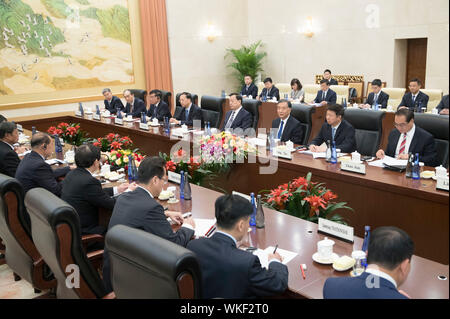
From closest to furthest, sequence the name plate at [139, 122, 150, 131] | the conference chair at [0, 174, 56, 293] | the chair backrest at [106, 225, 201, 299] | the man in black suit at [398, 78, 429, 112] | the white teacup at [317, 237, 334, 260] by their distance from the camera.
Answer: the chair backrest at [106, 225, 201, 299] → the white teacup at [317, 237, 334, 260] → the conference chair at [0, 174, 56, 293] → the name plate at [139, 122, 150, 131] → the man in black suit at [398, 78, 429, 112]

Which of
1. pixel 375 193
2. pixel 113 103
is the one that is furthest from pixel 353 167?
pixel 113 103

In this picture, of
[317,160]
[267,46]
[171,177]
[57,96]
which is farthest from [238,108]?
[267,46]

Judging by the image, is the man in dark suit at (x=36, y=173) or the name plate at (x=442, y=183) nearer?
the name plate at (x=442, y=183)

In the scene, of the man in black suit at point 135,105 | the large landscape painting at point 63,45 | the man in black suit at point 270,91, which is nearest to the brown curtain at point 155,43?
the large landscape painting at point 63,45

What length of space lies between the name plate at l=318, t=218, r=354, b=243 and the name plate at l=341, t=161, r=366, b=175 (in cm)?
111

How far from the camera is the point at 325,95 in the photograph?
7824 mm

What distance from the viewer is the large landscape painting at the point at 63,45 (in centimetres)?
784

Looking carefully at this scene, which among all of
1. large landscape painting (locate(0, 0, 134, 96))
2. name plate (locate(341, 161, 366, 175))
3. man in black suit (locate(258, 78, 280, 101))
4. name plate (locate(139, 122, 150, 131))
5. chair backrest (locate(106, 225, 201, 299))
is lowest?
name plate (locate(341, 161, 366, 175))

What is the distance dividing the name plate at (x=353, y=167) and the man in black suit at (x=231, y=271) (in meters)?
1.75

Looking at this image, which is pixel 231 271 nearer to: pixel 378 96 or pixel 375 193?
pixel 375 193

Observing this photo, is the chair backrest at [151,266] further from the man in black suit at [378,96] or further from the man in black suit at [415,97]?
the man in black suit at [378,96]

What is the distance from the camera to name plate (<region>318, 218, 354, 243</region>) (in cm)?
232

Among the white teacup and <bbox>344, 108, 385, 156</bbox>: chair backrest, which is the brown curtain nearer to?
<bbox>344, 108, 385, 156</bbox>: chair backrest

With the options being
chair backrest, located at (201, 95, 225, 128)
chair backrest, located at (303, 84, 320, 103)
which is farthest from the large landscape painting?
chair backrest, located at (303, 84, 320, 103)
